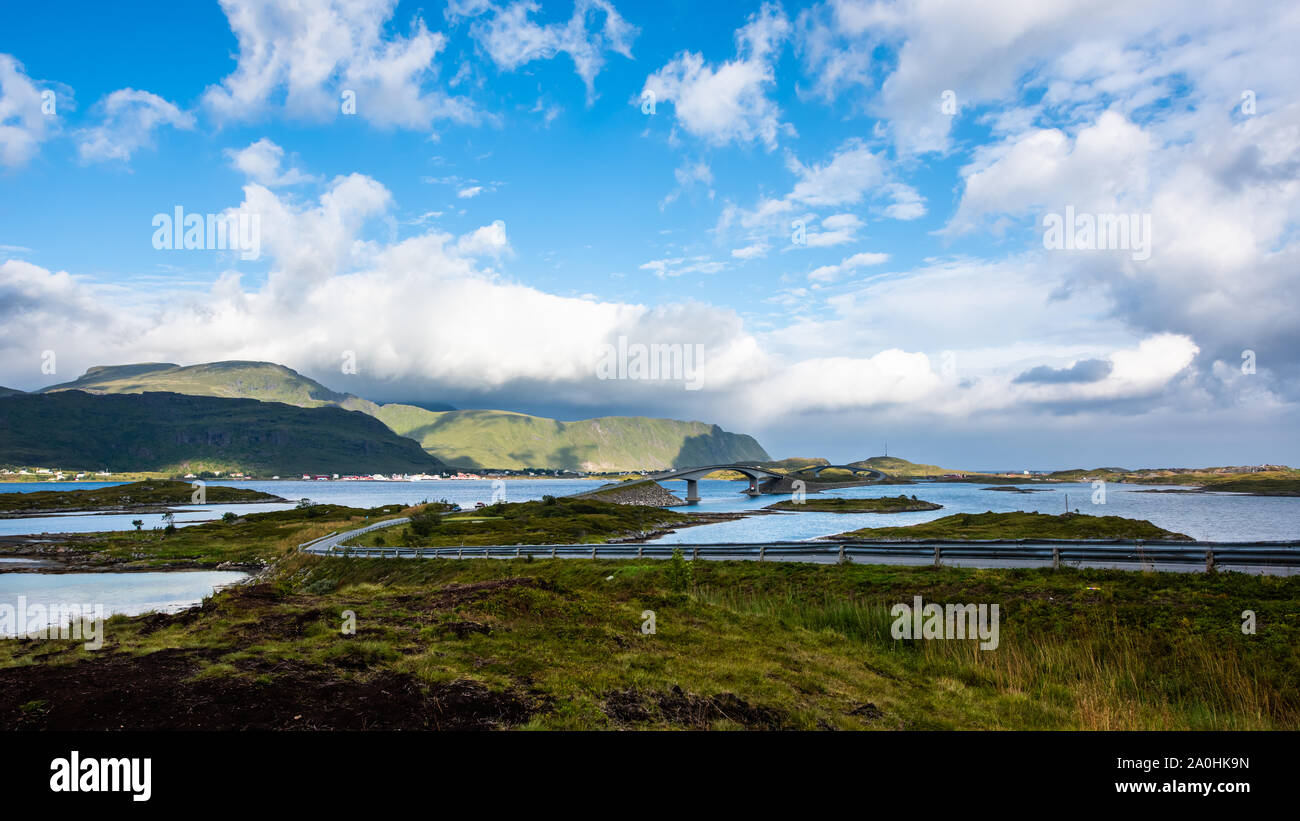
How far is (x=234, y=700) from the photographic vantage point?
9.81m

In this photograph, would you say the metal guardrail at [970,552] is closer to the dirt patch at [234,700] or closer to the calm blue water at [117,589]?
the calm blue water at [117,589]

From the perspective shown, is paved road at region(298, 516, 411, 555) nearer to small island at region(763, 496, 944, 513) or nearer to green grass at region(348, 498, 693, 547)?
green grass at region(348, 498, 693, 547)

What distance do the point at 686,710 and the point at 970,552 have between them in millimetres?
23460

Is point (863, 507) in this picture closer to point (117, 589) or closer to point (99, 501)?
point (117, 589)

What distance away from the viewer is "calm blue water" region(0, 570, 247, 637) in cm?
4147

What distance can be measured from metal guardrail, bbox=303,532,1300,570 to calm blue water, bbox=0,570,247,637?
43.9ft

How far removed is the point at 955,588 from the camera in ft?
74.9

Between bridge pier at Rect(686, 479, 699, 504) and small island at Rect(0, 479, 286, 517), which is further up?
small island at Rect(0, 479, 286, 517)

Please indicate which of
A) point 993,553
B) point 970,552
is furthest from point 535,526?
point 993,553

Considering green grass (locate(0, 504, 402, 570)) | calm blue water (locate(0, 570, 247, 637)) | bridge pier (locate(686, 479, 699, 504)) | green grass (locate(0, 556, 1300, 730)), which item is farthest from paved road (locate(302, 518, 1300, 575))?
bridge pier (locate(686, 479, 699, 504))

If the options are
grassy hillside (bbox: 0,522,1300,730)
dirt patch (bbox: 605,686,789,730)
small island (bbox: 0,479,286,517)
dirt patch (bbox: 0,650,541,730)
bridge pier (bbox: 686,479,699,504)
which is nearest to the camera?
dirt patch (bbox: 0,650,541,730)
